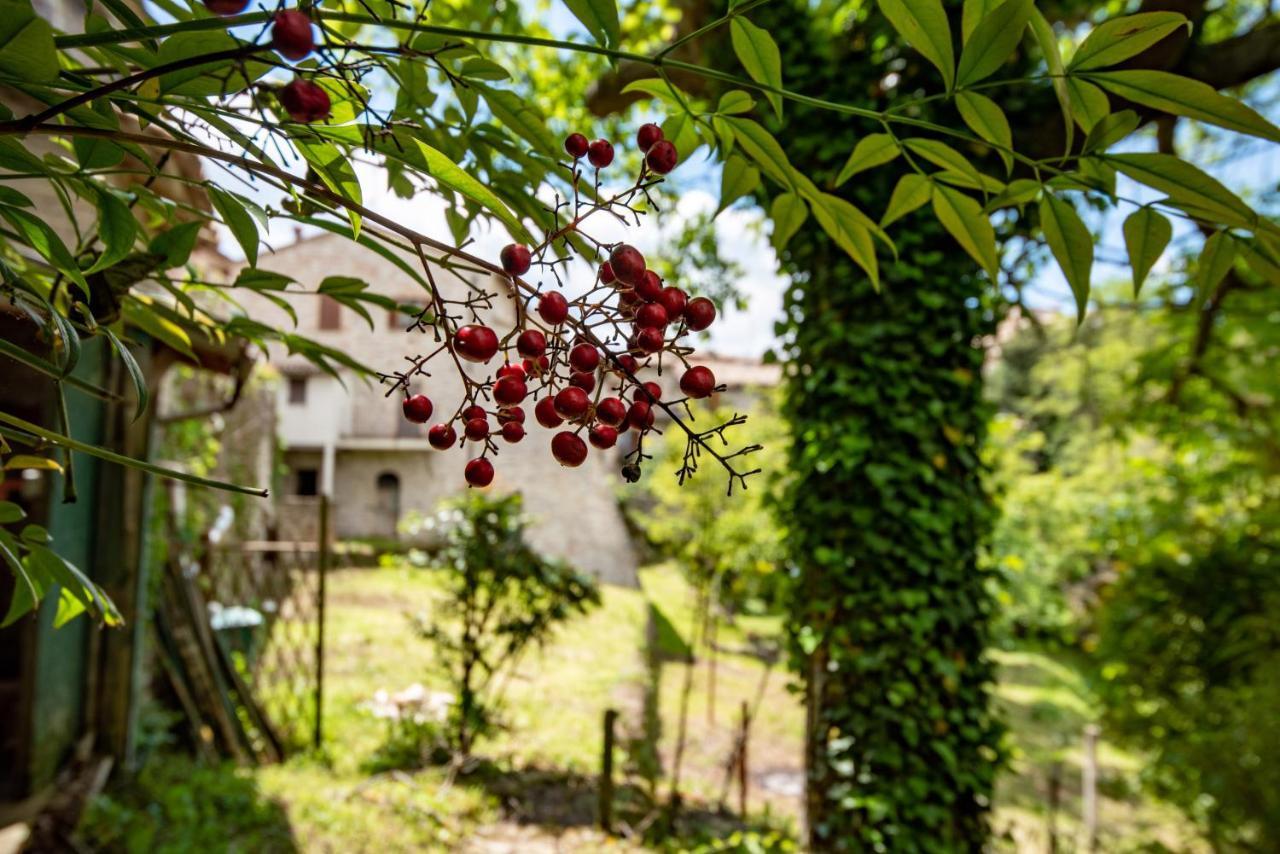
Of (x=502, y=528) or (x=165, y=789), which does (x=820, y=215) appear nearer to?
(x=165, y=789)

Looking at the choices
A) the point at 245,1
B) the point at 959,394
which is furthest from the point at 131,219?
the point at 959,394

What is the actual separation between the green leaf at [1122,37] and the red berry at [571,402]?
372mm

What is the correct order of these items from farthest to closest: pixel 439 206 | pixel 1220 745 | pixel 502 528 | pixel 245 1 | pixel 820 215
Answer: pixel 502 528 < pixel 1220 745 < pixel 439 206 < pixel 820 215 < pixel 245 1

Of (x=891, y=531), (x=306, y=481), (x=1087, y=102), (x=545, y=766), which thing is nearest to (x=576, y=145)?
(x=1087, y=102)

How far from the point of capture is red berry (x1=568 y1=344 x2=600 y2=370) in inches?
18.0

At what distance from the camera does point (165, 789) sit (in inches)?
137

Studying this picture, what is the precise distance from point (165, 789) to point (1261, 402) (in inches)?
248

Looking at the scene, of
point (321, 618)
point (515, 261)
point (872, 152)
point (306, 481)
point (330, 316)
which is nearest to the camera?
point (515, 261)

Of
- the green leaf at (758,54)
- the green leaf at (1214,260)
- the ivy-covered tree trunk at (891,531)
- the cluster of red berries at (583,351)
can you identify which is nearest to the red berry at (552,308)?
the cluster of red berries at (583,351)

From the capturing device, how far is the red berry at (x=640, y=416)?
494 millimetres

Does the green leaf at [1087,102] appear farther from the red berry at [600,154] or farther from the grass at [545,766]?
the grass at [545,766]

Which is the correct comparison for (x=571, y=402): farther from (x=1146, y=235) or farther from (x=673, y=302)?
(x=1146, y=235)

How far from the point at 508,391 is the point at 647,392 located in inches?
3.2

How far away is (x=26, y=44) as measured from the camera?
0.35 m
